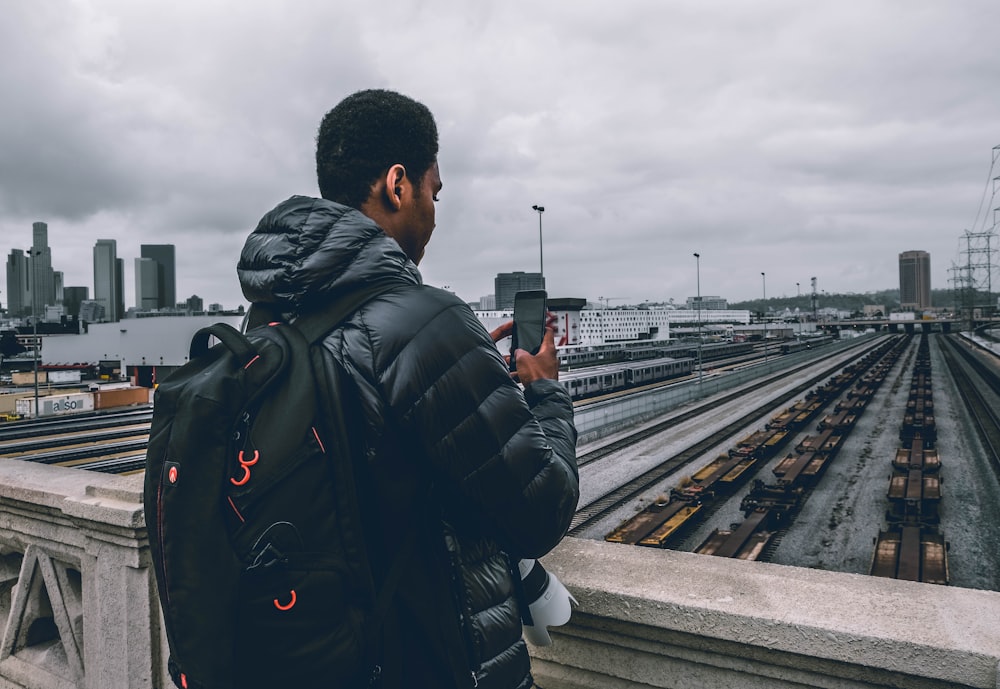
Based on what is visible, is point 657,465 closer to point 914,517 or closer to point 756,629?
point 914,517

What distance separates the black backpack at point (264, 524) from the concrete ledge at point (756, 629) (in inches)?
44.9

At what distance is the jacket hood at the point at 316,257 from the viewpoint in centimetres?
166

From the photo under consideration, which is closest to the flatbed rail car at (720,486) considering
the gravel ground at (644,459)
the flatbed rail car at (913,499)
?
the gravel ground at (644,459)

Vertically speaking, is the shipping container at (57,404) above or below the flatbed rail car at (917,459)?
above

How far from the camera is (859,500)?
81.1 feet

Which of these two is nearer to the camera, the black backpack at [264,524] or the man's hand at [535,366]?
the black backpack at [264,524]

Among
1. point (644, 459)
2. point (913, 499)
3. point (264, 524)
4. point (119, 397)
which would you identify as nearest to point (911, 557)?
point (913, 499)

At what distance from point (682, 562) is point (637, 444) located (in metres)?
31.6

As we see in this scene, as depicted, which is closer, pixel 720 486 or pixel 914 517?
pixel 914 517

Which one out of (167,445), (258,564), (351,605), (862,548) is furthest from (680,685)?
(862,548)

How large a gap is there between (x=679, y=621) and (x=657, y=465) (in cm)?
2789

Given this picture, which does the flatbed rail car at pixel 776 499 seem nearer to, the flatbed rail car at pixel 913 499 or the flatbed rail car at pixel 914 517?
the flatbed rail car at pixel 914 517

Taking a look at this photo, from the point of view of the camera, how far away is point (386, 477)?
1616mm

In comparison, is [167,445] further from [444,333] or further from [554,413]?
[554,413]
